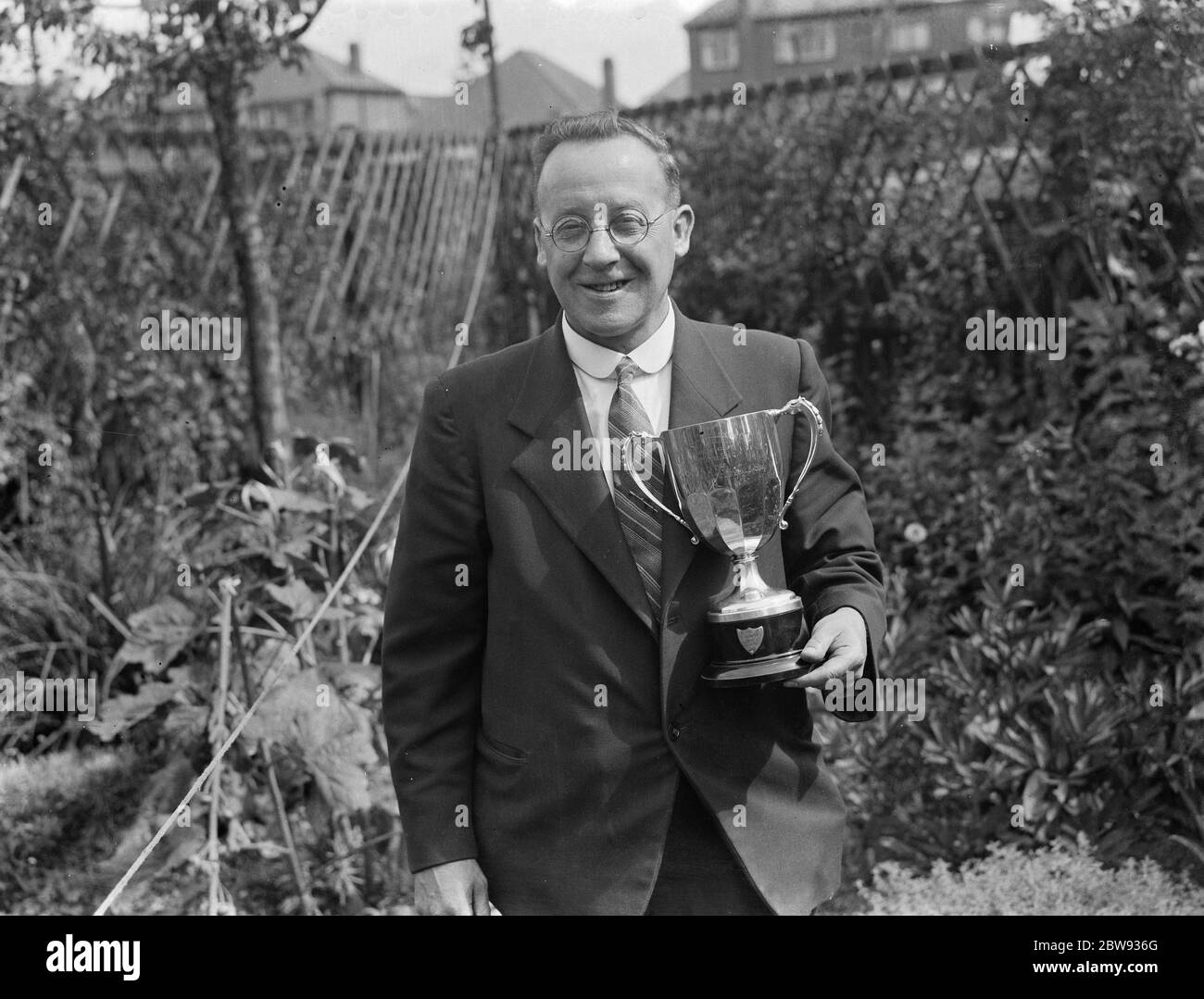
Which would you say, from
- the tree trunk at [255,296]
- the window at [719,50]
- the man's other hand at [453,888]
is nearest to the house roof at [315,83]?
the tree trunk at [255,296]

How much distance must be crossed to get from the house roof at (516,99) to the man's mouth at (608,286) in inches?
120

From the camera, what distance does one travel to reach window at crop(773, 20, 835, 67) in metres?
5.12

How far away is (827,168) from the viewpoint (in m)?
5.31

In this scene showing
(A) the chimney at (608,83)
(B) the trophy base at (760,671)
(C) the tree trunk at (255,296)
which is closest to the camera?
(B) the trophy base at (760,671)

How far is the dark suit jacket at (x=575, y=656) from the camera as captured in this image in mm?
1800

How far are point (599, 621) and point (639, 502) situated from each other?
0.17m

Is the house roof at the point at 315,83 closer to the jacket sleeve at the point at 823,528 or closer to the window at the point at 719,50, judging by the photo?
the window at the point at 719,50

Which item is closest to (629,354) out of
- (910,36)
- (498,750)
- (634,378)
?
(634,378)

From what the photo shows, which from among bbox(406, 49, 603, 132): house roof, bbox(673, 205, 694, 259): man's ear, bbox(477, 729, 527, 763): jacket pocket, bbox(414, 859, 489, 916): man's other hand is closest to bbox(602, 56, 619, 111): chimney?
bbox(406, 49, 603, 132): house roof

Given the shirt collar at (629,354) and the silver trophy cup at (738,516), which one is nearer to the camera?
the silver trophy cup at (738,516)

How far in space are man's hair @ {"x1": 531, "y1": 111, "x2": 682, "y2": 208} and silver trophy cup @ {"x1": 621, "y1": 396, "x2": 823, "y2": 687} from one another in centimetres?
34

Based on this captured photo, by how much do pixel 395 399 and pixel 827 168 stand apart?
2359mm
